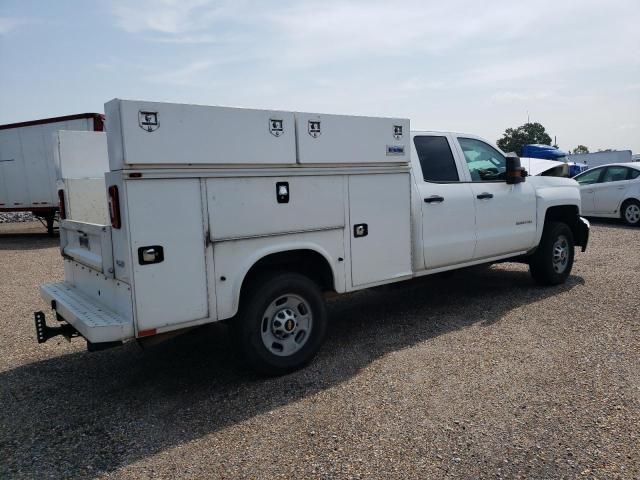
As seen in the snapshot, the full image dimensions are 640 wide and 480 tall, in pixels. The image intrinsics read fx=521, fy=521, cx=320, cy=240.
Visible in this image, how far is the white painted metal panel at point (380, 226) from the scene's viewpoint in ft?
15.7

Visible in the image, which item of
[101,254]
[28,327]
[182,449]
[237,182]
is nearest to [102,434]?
[182,449]

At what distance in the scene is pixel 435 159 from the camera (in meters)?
5.74

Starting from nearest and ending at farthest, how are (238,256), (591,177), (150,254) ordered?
(150,254) < (238,256) < (591,177)

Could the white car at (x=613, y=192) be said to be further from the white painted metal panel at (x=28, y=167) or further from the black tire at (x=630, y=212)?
the white painted metal panel at (x=28, y=167)

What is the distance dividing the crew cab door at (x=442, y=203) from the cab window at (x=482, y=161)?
0.86 ft

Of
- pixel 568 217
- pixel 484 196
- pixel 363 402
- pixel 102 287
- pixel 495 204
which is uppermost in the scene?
pixel 484 196

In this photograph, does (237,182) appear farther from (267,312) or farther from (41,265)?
(41,265)

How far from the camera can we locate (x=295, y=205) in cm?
433

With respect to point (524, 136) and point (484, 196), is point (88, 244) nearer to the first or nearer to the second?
point (484, 196)

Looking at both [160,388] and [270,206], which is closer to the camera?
[270,206]

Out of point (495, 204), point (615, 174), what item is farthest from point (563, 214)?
point (615, 174)

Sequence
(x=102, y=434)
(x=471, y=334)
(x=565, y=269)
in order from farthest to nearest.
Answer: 1. (x=565, y=269)
2. (x=471, y=334)
3. (x=102, y=434)

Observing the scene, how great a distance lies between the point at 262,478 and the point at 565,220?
6.22 metres

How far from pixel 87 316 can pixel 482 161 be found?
4.67 metres
